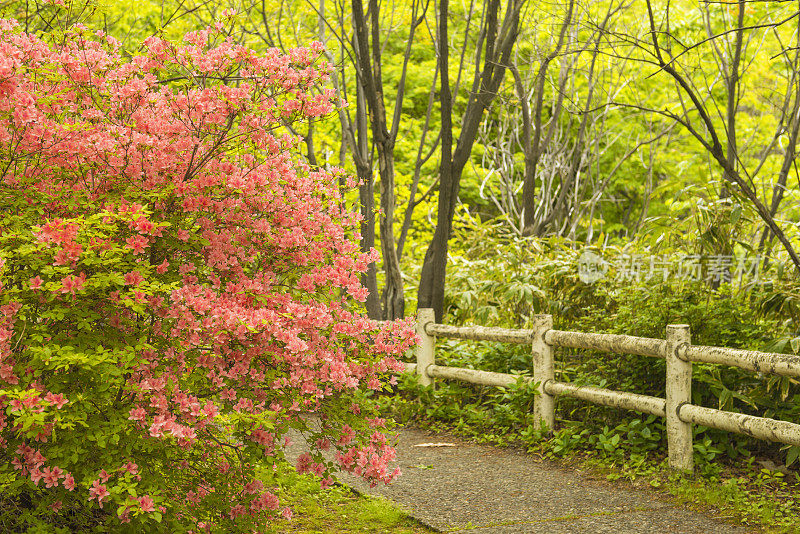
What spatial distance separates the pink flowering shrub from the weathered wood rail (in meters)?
2.03

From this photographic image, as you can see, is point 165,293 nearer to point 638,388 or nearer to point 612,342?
point 612,342

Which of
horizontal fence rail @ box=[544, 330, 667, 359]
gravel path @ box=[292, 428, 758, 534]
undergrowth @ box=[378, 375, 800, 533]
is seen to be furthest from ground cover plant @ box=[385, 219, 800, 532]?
horizontal fence rail @ box=[544, 330, 667, 359]

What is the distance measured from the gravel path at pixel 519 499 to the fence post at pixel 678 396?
0.38 metres

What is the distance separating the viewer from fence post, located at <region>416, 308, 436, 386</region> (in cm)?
785

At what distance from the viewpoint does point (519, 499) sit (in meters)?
4.99

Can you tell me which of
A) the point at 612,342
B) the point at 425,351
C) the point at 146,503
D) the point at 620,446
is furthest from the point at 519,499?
the point at 425,351

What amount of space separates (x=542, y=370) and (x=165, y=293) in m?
3.99

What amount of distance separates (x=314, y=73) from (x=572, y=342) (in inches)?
138

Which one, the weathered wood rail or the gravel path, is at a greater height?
the weathered wood rail

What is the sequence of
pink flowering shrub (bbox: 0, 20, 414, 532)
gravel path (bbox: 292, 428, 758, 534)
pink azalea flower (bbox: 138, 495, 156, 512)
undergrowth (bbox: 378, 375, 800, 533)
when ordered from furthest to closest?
undergrowth (bbox: 378, 375, 800, 533) → gravel path (bbox: 292, 428, 758, 534) → pink flowering shrub (bbox: 0, 20, 414, 532) → pink azalea flower (bbox: 138, 495, 156, 512)

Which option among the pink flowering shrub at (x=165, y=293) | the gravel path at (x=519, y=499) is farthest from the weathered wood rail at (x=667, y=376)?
the pink flowering shrub at (x=165, y=293)

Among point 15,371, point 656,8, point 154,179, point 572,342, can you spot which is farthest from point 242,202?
point 656,8

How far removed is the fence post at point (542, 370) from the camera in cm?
650

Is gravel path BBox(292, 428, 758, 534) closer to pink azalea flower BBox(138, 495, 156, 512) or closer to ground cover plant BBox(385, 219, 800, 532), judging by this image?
ground cover plant BBox(385, 219, 800, 532)
